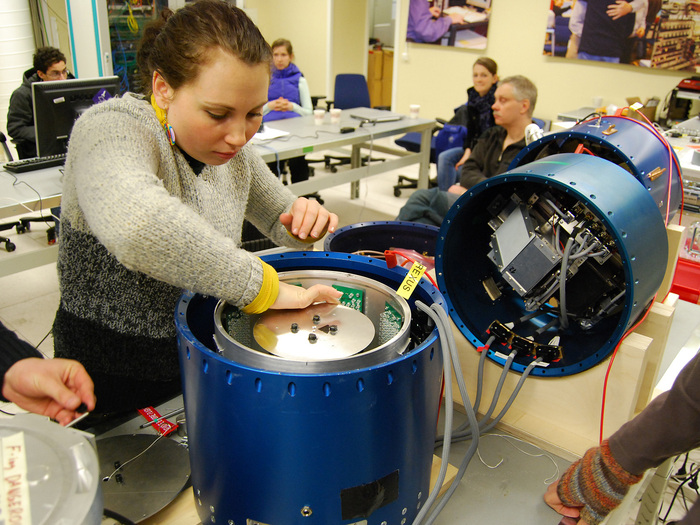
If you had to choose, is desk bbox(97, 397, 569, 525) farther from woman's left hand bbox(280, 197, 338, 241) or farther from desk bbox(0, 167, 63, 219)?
desk bbox(0, 167, 63, 219)

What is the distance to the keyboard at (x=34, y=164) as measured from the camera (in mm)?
2467

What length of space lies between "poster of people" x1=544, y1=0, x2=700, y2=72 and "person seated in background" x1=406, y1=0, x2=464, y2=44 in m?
1.03

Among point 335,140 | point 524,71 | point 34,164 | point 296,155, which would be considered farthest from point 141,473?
point 524,71

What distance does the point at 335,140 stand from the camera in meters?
3.29

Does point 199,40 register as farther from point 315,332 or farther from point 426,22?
point 426,22

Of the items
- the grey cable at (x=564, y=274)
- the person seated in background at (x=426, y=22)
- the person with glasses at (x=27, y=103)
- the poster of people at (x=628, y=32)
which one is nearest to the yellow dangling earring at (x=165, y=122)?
the grey cable at (x=564, y=274)

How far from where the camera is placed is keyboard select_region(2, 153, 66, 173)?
2.47 meters

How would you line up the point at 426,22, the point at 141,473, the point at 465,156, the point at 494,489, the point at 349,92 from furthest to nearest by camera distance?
the point at 426,22 → the point at 349,92 → the point at 465,156 → the point at 494,489 → the point at 141,473

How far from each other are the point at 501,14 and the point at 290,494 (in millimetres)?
5218

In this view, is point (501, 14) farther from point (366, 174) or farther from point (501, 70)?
point (366, 174)

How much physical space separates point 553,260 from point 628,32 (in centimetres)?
419

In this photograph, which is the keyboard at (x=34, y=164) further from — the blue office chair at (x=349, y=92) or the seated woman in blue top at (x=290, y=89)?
the blue office chair at (x=349, y=92)

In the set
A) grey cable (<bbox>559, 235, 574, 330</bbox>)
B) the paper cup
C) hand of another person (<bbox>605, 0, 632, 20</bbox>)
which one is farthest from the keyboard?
hand of another person (<bbox>605, 0, 632, 20</bbox>)

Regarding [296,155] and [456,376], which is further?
[296,155]
